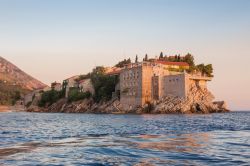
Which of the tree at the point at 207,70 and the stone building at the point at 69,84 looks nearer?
the tree at the point at 207,70

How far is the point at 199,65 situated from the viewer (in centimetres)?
11244

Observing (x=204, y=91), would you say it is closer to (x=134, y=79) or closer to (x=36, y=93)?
(x=134, y=79)

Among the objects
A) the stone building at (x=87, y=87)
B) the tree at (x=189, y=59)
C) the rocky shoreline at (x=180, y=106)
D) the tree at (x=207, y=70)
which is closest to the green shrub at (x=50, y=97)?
the stone building at (x=87, y=87)

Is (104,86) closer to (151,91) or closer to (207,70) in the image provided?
(151,91)

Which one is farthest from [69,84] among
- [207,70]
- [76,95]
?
[207,70]

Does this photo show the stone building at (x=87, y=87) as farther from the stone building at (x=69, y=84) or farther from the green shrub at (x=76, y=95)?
the stone building at (x=69, y=84)

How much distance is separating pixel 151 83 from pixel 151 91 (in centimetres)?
232

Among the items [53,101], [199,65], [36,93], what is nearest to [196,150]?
[199,65]

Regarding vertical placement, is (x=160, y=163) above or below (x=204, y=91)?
below

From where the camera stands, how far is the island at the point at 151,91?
9119cm

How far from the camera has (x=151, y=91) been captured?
9631 centimetres

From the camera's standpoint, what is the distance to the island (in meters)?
91.2

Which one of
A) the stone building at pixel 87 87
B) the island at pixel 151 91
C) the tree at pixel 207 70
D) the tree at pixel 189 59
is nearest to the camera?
the island at pixel 151 91

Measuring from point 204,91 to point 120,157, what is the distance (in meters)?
86.4
